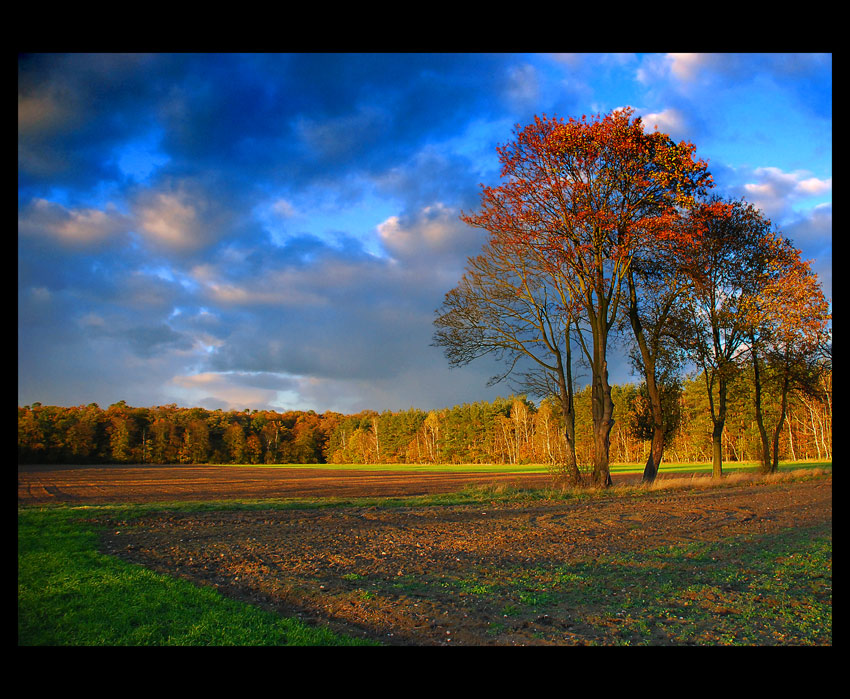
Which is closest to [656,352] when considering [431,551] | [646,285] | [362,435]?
[646,285]

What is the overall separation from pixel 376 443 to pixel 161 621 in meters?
122

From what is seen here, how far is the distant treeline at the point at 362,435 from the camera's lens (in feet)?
233

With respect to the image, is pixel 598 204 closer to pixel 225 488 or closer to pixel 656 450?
pixel 656 450

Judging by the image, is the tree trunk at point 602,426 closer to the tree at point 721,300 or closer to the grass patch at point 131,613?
the tree at point 721,300

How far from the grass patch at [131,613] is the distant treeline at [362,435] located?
5742 cm

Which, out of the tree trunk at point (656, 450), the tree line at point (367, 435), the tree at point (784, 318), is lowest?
the tree line at point (367, 435)

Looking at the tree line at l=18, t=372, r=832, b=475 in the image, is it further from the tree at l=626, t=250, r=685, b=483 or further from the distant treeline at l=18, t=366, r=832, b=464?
the tree at l=626, t=250, r=685, b=483

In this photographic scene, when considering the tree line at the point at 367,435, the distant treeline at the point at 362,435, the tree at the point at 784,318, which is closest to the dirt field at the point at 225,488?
the tree at the point at 784,318

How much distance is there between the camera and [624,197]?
19000mm

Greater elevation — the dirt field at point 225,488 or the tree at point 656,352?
the tree at point 656,352

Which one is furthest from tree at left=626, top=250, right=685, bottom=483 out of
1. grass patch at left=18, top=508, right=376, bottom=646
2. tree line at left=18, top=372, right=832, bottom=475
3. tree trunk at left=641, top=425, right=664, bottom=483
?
tree line at left=18, top=372, right=832, bottom=475
